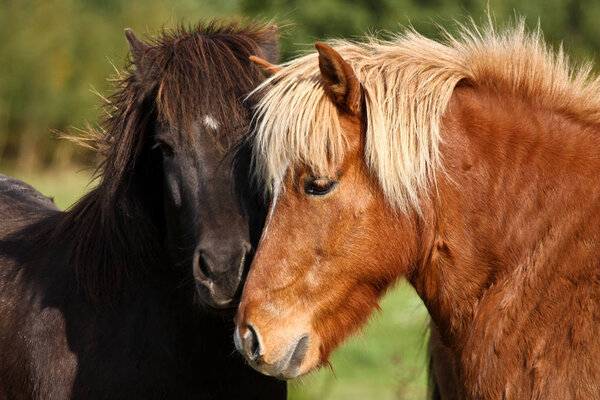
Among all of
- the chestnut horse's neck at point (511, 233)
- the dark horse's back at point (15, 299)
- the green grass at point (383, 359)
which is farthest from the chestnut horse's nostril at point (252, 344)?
the green grass at point (383, 359)

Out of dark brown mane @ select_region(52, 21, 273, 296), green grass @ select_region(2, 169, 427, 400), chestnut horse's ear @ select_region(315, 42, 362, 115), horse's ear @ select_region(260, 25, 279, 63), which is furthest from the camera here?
green grass @ select_region(2, 169, 427, 400)

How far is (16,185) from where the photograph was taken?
550 cm

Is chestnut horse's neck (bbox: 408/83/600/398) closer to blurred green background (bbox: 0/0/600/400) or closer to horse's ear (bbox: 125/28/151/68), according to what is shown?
horse's ear (bbox: 125/28/151/68)

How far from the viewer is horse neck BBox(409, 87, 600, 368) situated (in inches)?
121

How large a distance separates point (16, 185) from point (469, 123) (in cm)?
379

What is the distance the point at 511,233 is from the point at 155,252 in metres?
1.91

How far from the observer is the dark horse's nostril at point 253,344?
303 centimetres

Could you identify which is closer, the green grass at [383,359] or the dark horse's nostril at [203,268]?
the dark horse's nostril at [203,268]

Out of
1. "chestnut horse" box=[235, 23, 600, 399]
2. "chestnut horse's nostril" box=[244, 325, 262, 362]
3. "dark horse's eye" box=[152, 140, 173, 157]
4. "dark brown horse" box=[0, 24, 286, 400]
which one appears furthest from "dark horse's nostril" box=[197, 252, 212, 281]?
"dark horse's eye" box=[152, 140, 173, 157]

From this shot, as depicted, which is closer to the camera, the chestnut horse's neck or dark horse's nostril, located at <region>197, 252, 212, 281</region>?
the chestnut horse's neck

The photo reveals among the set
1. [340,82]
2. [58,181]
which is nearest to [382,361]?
[340,82]

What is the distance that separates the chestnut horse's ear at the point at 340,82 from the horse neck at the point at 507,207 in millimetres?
422

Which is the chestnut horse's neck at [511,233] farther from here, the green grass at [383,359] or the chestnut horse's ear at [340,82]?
the green grass at [383,359]

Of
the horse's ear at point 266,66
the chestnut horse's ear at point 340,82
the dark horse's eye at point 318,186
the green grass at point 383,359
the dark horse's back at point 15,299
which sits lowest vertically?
the green grass at point 383,359
